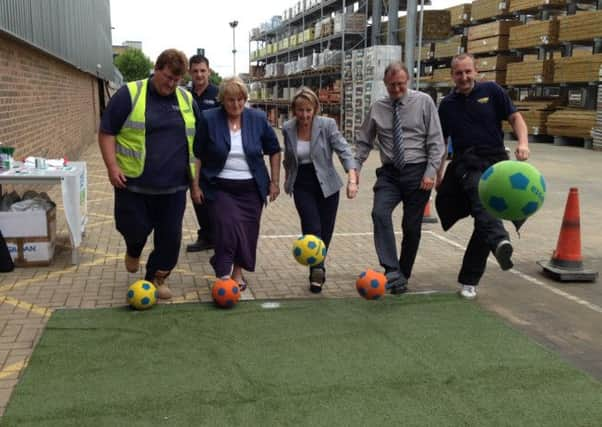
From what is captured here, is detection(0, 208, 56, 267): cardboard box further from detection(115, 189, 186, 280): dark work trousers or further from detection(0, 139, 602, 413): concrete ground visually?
detection(115, 189, 186, 280): dark work trousers

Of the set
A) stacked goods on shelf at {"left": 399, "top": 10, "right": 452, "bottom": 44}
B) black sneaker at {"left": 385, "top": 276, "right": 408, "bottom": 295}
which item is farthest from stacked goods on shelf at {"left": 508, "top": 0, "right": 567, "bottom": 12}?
black sneaker at {"left": 385, "top": 276, "right": 408, "bottom": 295}

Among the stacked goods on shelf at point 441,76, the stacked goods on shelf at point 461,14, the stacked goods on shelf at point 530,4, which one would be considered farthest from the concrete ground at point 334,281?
the stacked goods on shelf at point 461,14

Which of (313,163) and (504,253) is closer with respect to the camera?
(504,253)

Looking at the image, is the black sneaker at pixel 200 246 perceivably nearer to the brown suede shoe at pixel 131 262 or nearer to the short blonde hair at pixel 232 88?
the brown suede shoe at pixel 131 262

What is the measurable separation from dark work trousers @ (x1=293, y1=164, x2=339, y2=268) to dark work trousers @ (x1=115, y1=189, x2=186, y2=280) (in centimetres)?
106

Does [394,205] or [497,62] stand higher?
[497,62]

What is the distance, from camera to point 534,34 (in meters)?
25.8

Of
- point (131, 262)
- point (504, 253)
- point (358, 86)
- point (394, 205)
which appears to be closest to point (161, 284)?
point (131, 262)

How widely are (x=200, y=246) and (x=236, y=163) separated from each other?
226 centimetres

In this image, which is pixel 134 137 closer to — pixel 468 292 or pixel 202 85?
pixel 202 85

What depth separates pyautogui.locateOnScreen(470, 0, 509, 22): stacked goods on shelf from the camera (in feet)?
93.8

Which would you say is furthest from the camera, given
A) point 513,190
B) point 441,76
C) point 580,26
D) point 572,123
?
point 441,76

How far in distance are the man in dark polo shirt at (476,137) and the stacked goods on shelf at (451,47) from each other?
27371 millimetres

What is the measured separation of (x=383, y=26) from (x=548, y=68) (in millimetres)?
7116
